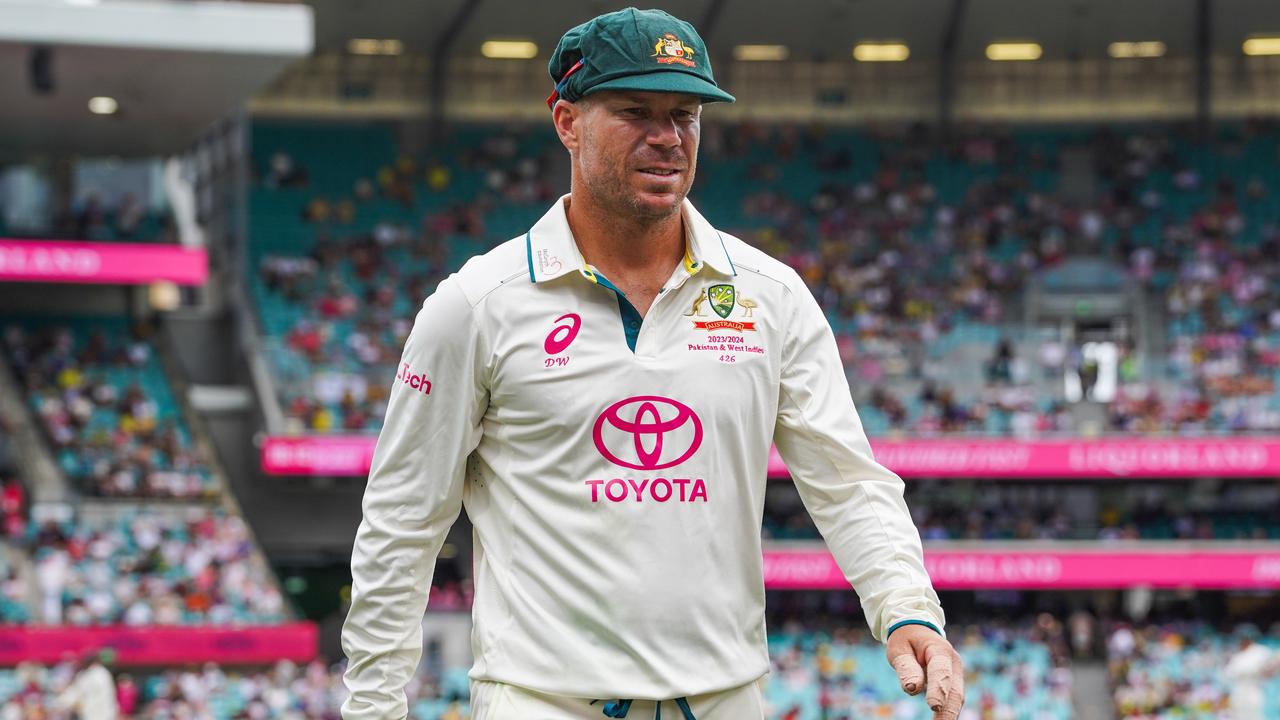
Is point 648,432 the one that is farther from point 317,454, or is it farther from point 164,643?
point 317,454

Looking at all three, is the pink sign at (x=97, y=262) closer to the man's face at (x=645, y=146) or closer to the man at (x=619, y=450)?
the man at (x=619, y=450)

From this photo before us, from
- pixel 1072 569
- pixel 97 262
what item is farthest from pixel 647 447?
pixel 97 262

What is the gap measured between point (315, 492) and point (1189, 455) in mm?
13821

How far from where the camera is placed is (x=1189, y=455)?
26312mm

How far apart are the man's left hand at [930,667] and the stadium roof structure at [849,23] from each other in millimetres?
28431

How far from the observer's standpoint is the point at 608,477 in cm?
286

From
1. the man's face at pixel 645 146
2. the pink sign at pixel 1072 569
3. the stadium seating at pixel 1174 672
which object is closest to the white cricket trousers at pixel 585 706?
the man's face at pixel 645 146

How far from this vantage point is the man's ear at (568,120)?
300 centimetres

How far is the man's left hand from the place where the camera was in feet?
8.62

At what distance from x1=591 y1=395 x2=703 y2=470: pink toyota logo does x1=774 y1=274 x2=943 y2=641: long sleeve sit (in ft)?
0.69

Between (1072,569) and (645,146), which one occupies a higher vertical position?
(645,146)

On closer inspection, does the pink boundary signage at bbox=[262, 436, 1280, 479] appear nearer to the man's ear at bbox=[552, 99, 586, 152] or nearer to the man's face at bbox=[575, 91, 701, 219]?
the man's ear at bbox=[552, 99, 586, 152]

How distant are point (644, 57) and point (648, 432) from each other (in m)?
0.59

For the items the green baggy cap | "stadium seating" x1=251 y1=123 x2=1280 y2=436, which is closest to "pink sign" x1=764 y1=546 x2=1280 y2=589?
"stadium seating" x1=251 y1=123 x2=1280 y2=436
